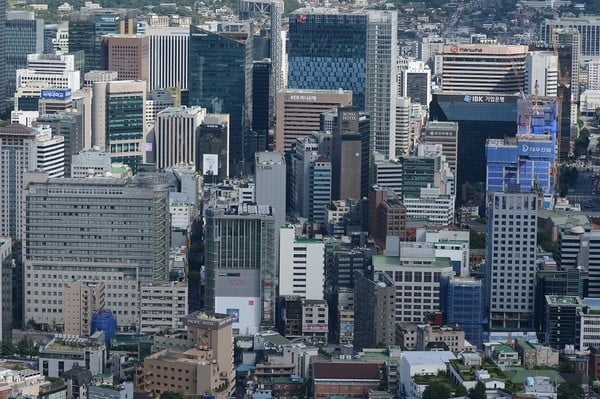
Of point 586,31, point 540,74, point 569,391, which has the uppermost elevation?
point 586,31

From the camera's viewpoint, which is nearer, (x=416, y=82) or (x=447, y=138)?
(x=447, y=138)

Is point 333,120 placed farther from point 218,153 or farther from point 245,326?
point 245,326

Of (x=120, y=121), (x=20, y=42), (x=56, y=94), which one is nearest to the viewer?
(x=120, y=121)

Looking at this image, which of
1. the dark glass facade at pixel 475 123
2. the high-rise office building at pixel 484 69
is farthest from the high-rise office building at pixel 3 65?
the dark glass facade at pixel 475 123

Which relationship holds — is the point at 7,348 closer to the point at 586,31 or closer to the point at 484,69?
the point at 484,69

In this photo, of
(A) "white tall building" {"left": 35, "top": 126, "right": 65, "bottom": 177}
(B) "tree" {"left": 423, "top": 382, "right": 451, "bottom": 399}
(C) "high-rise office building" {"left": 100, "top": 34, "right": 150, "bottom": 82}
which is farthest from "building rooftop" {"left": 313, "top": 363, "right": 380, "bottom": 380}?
(C) "high-rise office building" {"left": 100, "top": 34, "right": 150, "bottom": 82}

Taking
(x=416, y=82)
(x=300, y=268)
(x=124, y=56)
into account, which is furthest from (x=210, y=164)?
(x=416, y=82)

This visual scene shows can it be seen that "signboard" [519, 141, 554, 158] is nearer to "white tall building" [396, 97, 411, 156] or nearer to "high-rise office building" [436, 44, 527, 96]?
"white tall building" [396, 97, 411, 156]
